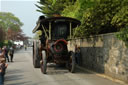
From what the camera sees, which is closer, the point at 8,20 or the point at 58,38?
the point at 58,38

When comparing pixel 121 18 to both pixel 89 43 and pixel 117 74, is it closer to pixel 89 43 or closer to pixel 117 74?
pixel 89 43

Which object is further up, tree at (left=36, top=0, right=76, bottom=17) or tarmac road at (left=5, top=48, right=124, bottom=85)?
tree at (left=36, top=0, right=76, bottom=17)

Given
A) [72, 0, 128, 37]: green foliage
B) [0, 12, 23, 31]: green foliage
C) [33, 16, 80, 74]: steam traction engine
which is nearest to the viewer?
[33, 16, 80, 74]: steam traction engine

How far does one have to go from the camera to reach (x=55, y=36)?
12133 mm

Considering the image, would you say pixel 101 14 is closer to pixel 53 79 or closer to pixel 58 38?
pixel 58 38

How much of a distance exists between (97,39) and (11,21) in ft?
271

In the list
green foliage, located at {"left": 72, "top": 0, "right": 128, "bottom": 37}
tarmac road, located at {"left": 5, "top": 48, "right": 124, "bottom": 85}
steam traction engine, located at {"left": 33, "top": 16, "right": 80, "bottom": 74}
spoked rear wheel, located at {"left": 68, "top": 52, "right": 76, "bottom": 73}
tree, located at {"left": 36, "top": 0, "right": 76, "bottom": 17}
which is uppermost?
tree, located at {"left": 36, "top": 0, "right": 76, "bottom": 17}

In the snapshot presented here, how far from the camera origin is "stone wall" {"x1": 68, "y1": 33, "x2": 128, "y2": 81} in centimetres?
916

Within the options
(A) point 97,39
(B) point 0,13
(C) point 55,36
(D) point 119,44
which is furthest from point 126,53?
(B) point 0,13

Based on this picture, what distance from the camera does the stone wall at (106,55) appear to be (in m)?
9.16

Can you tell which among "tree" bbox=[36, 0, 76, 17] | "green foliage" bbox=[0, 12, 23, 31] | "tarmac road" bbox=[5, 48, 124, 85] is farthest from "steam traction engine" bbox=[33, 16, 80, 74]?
"green foliage" bbox=[0, 12, 23, 31]

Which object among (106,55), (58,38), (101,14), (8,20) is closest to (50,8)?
(101,14)

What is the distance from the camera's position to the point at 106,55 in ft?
36.2

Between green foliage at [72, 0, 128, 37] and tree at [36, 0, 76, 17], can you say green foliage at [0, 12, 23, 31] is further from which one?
green foliage at [72, 0, 128, 37]
